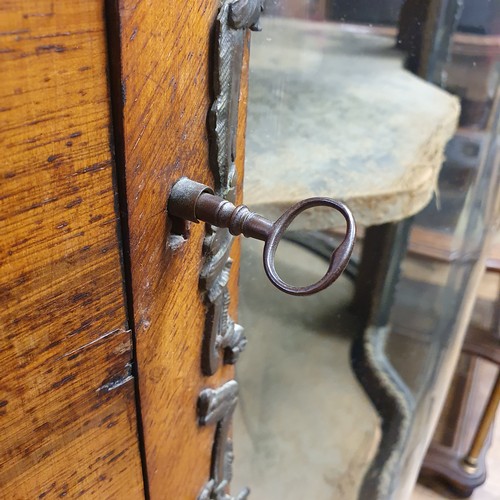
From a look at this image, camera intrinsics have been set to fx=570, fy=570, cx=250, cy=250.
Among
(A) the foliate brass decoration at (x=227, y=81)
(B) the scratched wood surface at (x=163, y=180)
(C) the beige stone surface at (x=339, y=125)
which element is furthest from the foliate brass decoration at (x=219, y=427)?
(C) the beige stone surface at (x=339, y=125)

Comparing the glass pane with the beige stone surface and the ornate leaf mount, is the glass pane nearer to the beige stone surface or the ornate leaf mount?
the beige stone surface

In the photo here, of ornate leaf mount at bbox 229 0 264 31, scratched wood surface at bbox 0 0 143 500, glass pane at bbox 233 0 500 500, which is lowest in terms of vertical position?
glass pane at bbox 233 0 500 500

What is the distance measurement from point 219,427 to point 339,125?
61 cm

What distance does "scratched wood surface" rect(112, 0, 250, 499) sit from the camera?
0.89 feet

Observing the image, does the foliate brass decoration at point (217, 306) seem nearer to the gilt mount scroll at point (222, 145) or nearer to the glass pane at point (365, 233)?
the gilt mount scroll at point (222, 145)

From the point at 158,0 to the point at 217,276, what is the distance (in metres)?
0.20

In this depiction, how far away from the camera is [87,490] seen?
0.36 meters

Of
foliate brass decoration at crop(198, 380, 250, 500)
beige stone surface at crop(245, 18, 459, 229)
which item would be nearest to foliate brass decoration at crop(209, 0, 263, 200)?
foliate brass decoration at crop(198, 380, 250, 500)

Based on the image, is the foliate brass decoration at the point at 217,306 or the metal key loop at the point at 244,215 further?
the foliate brass decoration at the point at 217,306

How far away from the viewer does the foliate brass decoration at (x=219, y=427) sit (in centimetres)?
47

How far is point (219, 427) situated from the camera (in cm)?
51

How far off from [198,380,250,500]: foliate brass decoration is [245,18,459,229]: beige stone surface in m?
0.31

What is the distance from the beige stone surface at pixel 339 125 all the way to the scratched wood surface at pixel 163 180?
14.7 inches

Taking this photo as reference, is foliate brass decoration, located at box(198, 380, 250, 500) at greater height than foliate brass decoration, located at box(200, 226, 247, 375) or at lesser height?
lesser
